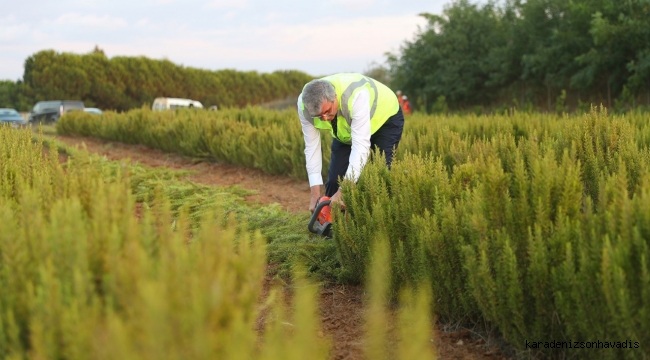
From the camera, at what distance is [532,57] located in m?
20.7

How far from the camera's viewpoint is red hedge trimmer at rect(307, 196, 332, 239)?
498 centimetres

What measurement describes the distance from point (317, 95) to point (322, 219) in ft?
3.37

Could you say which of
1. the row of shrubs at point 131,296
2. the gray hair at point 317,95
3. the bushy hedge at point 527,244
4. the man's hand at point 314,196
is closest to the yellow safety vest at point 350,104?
the gray hair at point 317,95

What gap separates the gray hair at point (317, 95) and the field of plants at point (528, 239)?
0.63 metres

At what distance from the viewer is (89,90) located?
125 feet

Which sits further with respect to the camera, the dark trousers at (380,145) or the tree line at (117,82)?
the tree line at (117,82)

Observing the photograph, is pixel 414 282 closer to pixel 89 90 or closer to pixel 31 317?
pixel 31 317

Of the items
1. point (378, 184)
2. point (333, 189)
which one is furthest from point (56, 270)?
point (333, 189)

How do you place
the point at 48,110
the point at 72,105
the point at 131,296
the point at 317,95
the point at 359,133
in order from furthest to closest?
the point at 72,105 → the point at 48,110 → the point at 359,133 → the point at 317,95 → the point at 131,296

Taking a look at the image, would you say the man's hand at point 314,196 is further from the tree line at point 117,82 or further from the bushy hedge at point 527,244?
the tree line at point 117,82

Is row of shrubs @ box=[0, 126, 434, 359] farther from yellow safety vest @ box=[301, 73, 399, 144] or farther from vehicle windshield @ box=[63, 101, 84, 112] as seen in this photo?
vehicle windshield @ box=[63, 101, 84, 112]

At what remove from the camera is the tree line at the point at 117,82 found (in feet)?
122

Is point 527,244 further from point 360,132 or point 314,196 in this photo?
point 314,196

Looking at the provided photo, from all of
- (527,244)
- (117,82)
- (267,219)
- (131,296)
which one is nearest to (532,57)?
(267,219)
